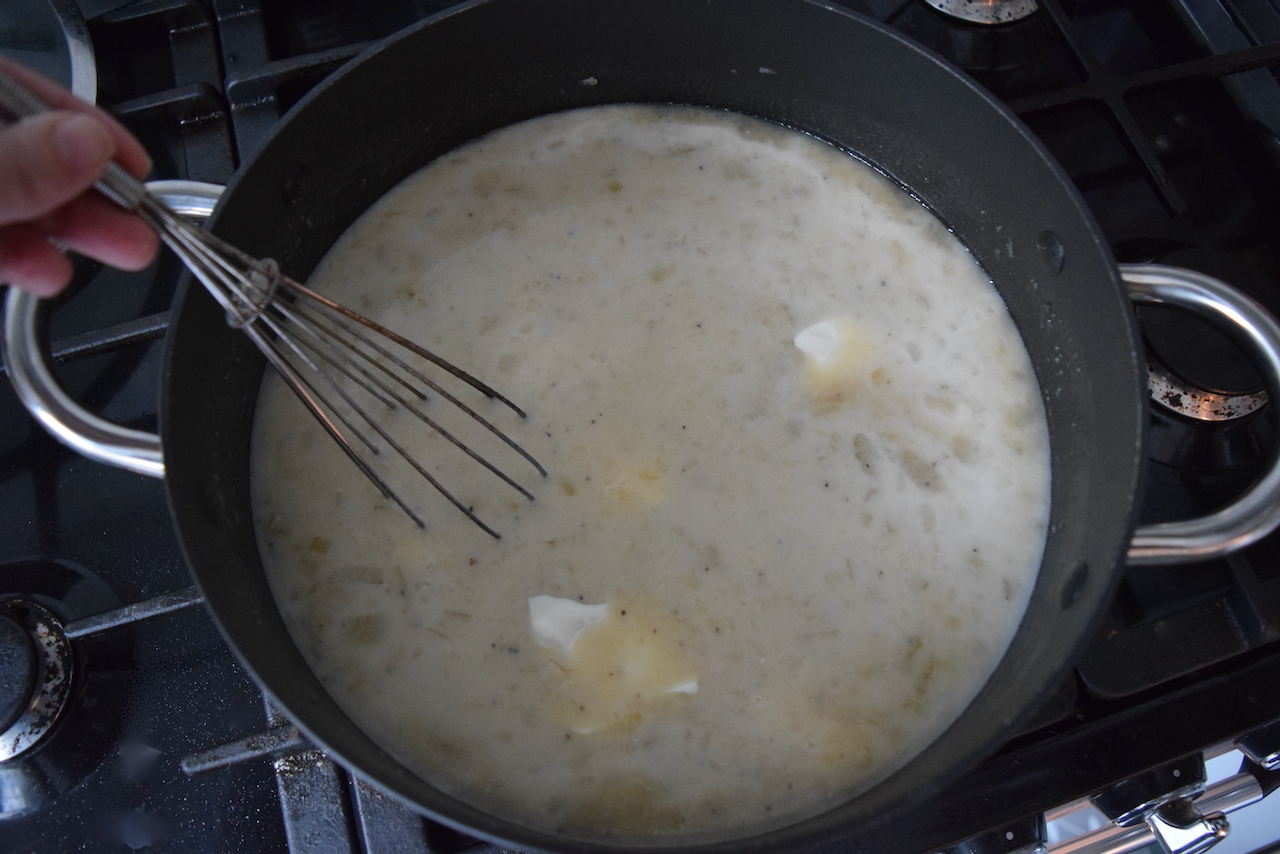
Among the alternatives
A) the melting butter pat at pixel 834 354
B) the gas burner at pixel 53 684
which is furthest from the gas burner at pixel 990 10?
the gas burner at pixel 53 684

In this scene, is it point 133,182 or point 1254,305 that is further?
point 1254,305

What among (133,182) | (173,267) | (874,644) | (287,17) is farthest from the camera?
(287,17)

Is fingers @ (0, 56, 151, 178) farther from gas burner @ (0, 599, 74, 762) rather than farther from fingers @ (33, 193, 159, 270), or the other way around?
gas burner @ (0, 599, 74, 762)

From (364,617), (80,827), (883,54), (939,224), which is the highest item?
(883,54)

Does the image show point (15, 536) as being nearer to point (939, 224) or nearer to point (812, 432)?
point (812, 432)

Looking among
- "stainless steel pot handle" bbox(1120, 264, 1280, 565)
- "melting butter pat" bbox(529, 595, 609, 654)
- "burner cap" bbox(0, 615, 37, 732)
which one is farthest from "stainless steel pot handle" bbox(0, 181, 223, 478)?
"stainless steel pot handle" bbox(1120, 264, 1280, 565)

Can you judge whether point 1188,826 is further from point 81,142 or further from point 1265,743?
point 81,142

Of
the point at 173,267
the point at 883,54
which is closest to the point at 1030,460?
the point at 883,54
